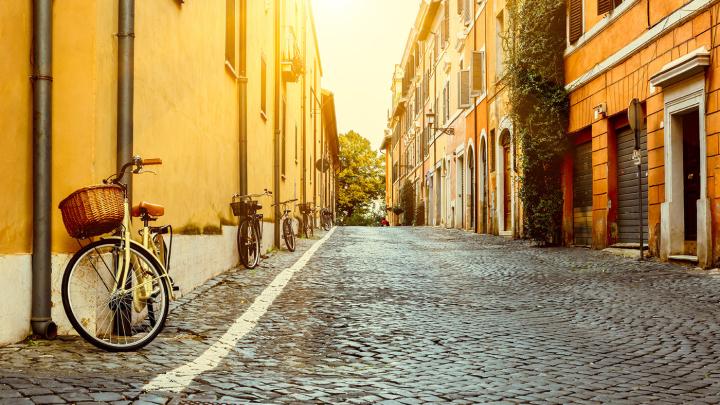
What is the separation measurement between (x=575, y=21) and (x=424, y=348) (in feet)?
39.4

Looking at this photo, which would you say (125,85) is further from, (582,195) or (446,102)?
(446,102)

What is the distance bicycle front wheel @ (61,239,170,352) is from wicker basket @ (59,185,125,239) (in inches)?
6.0

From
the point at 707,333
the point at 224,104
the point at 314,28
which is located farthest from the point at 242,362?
the point at 314,28

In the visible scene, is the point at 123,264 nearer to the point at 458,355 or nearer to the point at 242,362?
the point at 242,362

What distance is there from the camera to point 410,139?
165 ft

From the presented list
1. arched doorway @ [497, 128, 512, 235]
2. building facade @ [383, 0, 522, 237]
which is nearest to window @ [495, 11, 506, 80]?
building facade @ [383, 0, 522, 237]

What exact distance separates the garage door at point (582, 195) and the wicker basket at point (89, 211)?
472 inches

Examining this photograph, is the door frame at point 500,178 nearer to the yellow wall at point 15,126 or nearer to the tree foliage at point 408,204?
the yellow wall at point 15,126

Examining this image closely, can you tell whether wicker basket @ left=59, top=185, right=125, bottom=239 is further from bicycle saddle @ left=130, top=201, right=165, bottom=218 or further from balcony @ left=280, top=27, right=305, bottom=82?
balcony @ left=280, top=27, right=305, bottom=82

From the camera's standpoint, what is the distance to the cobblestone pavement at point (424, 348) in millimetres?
3758

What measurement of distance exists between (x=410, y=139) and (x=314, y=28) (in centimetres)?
1770

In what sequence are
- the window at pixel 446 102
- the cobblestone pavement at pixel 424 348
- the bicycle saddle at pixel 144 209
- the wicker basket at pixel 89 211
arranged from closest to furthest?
the cobblestone pavement at pixel 424 348
the wicker basket at pixel 89 211
the bicycle saddle at pixel 144 209
the window at pixel 446 102

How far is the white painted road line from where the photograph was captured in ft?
12.6

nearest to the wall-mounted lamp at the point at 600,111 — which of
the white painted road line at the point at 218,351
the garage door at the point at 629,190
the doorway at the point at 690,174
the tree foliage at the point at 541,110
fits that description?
the garage door at the point at 629,190
